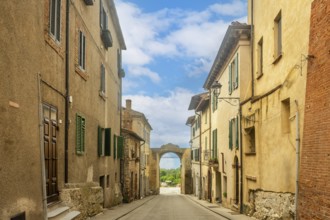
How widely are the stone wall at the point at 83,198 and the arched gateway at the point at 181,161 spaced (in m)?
42.0

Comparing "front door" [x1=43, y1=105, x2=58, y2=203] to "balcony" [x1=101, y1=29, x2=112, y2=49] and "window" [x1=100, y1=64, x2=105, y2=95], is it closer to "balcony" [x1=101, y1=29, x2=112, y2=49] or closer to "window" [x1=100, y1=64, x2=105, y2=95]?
"window" [x1=100, y1=64, x2=105, y2=95]

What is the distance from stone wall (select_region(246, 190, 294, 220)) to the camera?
1253 centimetres

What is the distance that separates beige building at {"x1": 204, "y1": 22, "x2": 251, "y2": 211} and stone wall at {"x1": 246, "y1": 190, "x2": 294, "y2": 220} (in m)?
3.25

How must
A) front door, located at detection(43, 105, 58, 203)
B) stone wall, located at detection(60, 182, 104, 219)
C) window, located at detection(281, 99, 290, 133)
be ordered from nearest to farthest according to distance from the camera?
front door, located at detection(43, 105, 58, 203), stone wall, located at detection(60, 182, 104, 219), window, located at detection(281, 99, 290, 133)

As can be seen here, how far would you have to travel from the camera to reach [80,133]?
15.5 m

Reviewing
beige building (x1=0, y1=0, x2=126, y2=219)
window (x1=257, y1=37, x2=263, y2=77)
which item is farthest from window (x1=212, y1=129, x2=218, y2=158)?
window (x1=257, y1=37, x2=263, y2=77)

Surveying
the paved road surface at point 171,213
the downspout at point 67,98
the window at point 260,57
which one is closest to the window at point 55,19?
the downspout at point 67,98

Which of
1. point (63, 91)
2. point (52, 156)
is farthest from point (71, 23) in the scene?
point (52, 156)

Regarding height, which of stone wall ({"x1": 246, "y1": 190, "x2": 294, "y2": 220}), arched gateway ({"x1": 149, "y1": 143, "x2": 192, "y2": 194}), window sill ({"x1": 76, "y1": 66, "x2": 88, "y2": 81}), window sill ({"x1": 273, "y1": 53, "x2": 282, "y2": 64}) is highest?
window sill ({"x1": 273, "y1": 53, "x2": 282, "y2": 64})

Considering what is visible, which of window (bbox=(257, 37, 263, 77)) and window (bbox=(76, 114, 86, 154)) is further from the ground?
window (bbox=(257, 37, 263, 77))

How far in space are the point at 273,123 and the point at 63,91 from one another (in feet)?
21.6

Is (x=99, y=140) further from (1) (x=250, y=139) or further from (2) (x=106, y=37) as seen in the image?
(1) (x=250, y=139)

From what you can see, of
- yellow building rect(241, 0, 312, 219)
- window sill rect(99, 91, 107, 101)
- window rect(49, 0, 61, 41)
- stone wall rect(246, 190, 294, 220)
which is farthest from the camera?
window sill rect(99, 91, 107, 101)

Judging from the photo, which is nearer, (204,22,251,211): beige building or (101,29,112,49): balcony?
(204,22,251,211): beige building
